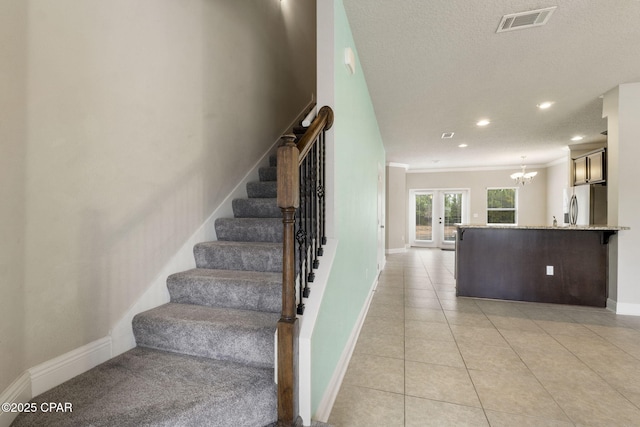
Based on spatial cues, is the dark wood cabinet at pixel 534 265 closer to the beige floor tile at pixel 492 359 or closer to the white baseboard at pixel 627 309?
the white baseboard at pixel 627 309

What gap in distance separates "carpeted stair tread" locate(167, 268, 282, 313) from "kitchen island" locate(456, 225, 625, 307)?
3461mm

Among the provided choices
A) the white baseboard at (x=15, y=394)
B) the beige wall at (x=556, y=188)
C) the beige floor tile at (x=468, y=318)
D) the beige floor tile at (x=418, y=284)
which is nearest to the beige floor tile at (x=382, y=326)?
the beige floor tile at (x=468, y=318)

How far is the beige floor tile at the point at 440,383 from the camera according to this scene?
6.30 feet

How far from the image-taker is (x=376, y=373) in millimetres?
2199

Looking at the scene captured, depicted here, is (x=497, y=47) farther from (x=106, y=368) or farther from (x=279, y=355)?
(x=106, y=368)

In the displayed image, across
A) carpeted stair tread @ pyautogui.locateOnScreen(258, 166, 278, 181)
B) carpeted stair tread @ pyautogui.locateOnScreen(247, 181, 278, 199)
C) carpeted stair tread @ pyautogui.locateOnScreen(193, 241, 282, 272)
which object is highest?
carpeted stair tread @ pyautogui.locateOnScreen(258, 166, 278, 181)

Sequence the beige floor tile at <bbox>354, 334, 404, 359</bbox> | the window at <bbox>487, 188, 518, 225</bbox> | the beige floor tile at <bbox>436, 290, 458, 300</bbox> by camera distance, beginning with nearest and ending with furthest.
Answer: the beige floor tile at <bbox>354, 334, 404, 359</bbox> → the beige floor tile at <bbox>436, 290, 458, 300</bbox> → the window at <bbox>487, 188, 518, 225</bbox>

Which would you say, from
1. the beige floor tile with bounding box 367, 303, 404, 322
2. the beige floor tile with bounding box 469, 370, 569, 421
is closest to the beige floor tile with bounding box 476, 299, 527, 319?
the beige floor tile with bounding box 367, 303, 404, 322

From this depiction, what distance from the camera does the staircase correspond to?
1.26 m

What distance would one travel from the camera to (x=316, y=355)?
5.21 ft

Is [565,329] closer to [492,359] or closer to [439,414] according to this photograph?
[492,359]

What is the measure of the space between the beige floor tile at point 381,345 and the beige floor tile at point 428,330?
0.20 meters

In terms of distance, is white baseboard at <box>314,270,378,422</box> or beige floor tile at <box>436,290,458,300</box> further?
beige floor tile at <box>436,290,458,300</box>

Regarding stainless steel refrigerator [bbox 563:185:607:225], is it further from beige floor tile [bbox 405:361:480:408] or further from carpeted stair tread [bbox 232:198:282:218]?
carpeted stair tread [bbox 232:198:282:218]
